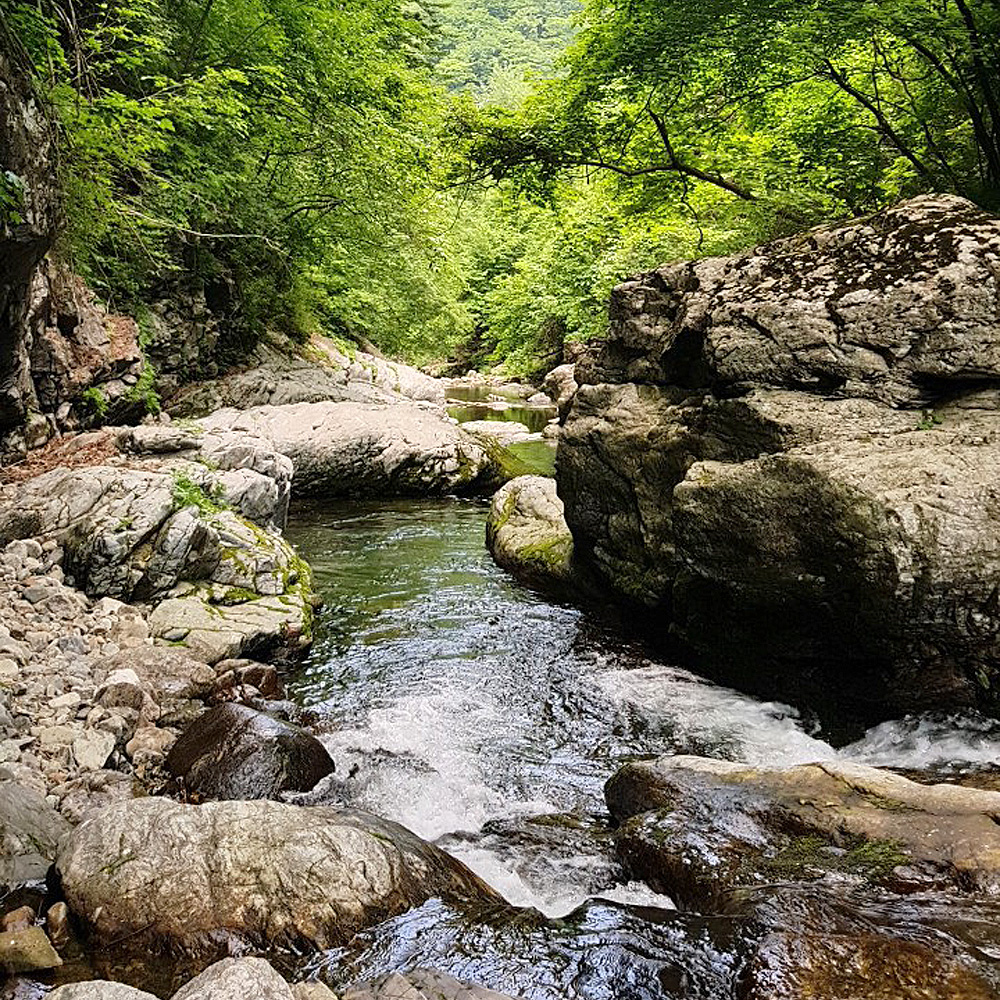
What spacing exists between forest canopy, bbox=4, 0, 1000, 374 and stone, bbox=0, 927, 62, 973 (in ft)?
26.2

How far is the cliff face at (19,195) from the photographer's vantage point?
5.80 meters

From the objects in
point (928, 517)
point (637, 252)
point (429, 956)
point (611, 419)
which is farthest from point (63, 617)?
point (637, 252)

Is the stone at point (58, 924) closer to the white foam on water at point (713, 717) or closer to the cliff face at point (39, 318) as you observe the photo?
the cliff face at point (39, 318)

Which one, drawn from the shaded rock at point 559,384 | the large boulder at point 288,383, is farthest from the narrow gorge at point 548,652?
the shaded rock at point 559,384

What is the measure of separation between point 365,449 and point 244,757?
10288 millimetres

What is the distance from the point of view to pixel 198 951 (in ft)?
11.6

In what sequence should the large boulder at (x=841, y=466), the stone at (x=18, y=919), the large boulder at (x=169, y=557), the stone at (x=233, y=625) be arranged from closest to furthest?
the stone at (x=18, y=919), the large boulder at (x=841, y=466), the stone at (x=233, y=625), the large boulder at (x=169, y=557)

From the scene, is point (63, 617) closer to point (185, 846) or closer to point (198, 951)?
point (185, 846)

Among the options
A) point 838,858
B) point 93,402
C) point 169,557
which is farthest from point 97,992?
point 93,402

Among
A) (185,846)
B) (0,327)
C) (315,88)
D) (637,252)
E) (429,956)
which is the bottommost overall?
(429,956)

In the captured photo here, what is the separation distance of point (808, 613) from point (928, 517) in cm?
126

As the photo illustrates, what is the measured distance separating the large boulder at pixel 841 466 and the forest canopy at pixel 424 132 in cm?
222

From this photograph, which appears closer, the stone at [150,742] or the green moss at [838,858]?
the green moss at [838,858]

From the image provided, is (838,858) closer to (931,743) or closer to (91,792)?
(931,743)
